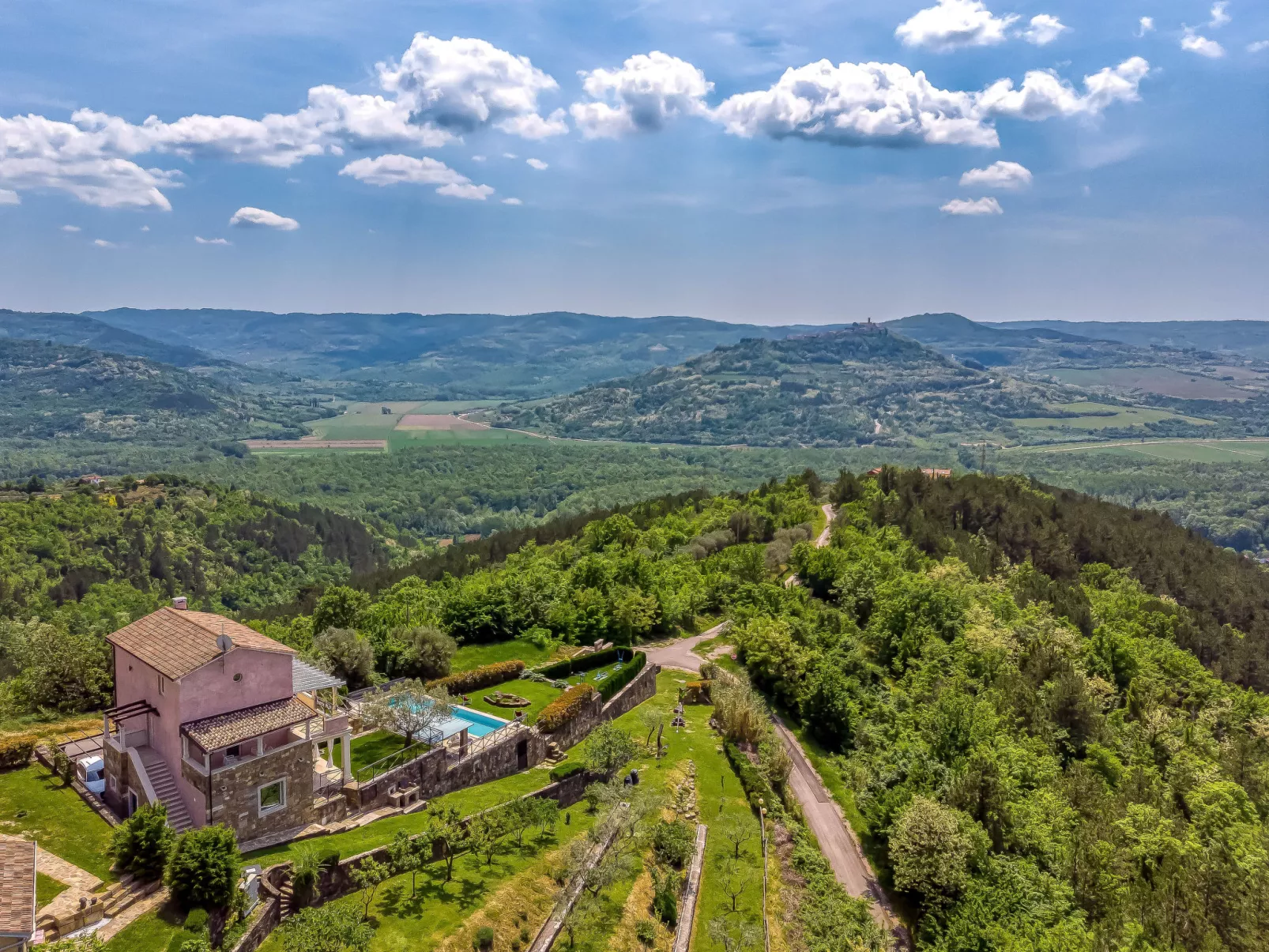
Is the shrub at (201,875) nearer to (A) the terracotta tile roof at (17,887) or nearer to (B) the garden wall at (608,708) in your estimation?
(A) the terracotta tile roof at (17,887)

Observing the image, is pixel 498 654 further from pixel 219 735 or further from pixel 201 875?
pixel 201 875

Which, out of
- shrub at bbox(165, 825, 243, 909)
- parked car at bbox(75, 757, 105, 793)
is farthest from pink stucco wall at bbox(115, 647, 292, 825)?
shrub at bbox(165, 825, 243, 909)

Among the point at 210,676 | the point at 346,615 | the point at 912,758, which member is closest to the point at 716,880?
the point at 912,758

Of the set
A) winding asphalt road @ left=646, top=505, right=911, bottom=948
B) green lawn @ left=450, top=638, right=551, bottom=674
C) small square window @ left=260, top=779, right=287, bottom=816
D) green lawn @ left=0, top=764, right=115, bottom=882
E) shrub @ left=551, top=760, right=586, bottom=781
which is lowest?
winding asphalt road @ left=646, top=505, right=911, bottom=948

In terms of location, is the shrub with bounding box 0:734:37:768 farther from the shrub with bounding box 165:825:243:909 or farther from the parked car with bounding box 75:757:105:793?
the shrub with bounding box 165:825:243:909

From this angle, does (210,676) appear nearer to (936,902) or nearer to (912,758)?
(936,902)

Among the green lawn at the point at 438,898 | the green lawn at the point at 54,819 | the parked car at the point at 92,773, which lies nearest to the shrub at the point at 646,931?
the green lawn at the point at 438,898

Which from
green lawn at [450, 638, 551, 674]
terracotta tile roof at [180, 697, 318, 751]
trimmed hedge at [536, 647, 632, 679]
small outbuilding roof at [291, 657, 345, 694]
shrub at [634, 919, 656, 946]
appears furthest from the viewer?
green lawn at [450, 638, 551, 674]
